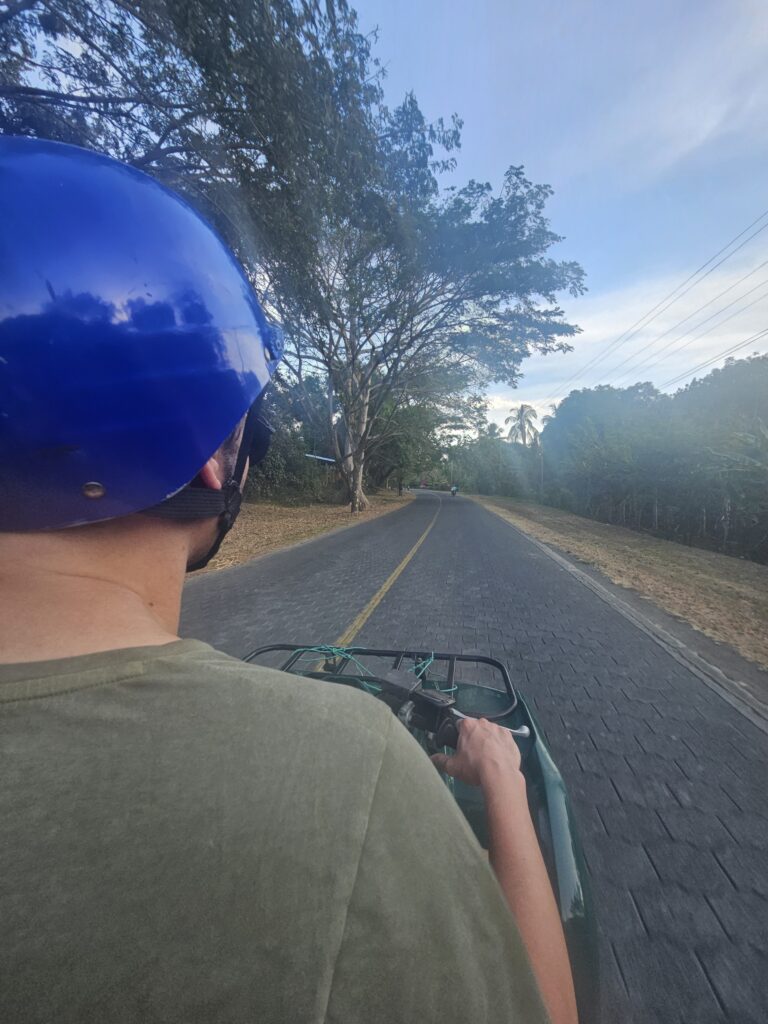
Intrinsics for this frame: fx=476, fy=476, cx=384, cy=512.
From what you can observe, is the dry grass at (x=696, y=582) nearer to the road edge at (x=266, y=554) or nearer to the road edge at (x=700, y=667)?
the road edge at (x=700, y=667)

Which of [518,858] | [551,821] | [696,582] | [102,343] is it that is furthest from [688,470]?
[102,343]

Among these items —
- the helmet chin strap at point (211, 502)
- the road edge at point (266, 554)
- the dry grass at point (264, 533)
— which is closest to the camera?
the helmet chin strap at point (211, 502)

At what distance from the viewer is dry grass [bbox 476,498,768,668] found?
5.78m

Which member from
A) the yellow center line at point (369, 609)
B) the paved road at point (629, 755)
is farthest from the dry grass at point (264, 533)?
the yellow center line at point (369, 609)

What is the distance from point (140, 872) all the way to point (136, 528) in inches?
24.7

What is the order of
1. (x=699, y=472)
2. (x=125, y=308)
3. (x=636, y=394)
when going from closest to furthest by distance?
(x=125, y=308), (x=699, y=472), (x=636, y=394)

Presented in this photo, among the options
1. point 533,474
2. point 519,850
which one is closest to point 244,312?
point 519,850

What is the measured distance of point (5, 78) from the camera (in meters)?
6.86

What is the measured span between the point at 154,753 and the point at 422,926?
37 cm

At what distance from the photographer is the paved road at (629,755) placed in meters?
1.60

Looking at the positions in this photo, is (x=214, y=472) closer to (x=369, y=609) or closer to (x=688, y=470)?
(x=369, y=609)

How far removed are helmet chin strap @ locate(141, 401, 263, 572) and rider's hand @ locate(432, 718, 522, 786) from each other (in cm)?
91

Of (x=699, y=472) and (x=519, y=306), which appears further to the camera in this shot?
(x=519, y=306)

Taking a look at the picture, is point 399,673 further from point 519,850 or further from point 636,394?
point 636,394
